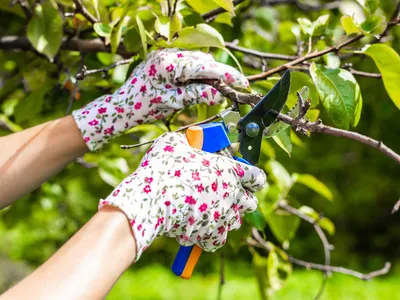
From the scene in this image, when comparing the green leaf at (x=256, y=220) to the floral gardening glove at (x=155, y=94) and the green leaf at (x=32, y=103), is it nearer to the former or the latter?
the floral gardening glove at (x=155, y=94)

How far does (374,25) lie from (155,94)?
0.46 meters

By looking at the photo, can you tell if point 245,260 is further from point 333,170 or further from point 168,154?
point 168,154

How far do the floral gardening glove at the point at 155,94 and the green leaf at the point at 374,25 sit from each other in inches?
10.7

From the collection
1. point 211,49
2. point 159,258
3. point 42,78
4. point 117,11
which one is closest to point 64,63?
point 42,78

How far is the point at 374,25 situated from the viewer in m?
1.27

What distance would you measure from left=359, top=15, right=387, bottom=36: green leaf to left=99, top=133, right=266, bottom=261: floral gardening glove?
37cm

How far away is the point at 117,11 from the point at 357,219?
15.4 ft

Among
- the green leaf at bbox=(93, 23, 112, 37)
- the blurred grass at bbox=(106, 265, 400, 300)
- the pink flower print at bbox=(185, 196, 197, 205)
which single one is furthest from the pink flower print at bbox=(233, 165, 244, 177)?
the blurred grass at bbox=(106, 265, 400, 300)

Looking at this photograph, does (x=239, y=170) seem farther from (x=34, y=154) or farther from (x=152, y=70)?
(x=34, y=154)

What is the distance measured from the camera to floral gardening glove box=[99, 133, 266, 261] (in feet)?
3.33

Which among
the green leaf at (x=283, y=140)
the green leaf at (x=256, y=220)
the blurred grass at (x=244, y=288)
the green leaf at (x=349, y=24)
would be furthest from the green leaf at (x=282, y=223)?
the blurred grass at (x=244, y=288)

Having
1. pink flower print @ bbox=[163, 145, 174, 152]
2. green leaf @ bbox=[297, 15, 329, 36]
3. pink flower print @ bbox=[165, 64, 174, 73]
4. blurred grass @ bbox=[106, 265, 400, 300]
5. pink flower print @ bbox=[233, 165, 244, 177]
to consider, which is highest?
pink flower print @ bbox=[165, 64, 174, 73]

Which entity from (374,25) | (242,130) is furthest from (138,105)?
(374,25)

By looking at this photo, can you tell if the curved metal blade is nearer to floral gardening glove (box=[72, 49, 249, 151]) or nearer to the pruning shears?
the pruning shears
